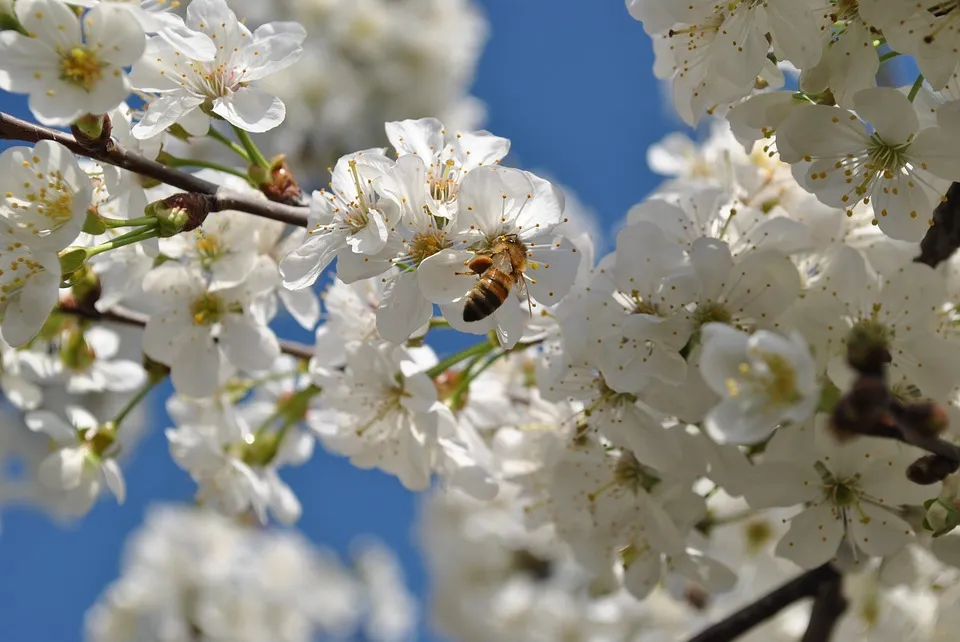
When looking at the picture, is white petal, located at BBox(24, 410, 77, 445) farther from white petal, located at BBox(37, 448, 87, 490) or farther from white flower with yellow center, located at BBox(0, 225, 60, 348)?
white flower with yellow center, located at BBox(0, 225, 60, 348)

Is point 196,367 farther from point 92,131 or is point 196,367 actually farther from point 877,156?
point 877,156

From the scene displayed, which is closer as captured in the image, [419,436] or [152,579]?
[419,436]

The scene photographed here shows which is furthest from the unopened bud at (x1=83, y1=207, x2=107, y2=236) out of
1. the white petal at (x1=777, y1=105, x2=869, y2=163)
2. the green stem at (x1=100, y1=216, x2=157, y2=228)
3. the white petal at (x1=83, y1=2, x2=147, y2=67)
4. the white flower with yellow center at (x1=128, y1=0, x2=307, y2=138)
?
the white petal at (x1=777, y1=105, x2=869, y2=163)

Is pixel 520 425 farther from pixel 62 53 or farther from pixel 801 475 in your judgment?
pixel 62 53

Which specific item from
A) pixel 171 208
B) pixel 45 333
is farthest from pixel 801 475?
pixel 45 333

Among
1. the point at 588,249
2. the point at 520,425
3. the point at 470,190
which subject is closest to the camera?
the point at 470,190

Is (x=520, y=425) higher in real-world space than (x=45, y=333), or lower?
higher
